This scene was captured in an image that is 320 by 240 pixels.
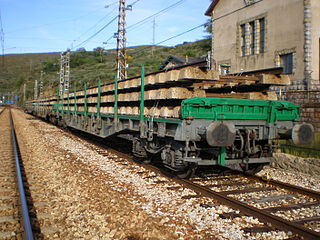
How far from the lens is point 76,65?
98.6 metres

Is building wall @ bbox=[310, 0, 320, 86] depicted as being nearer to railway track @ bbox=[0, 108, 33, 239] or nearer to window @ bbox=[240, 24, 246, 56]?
window @ bbox=[240, 24, 246, 56]

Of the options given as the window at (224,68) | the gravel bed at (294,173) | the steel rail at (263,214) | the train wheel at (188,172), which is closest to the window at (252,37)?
the window at (224,68)

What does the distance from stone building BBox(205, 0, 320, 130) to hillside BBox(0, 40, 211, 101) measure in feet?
103

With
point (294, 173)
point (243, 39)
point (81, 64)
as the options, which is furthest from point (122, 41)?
point (81, 64)

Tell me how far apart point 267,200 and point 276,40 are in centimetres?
1639

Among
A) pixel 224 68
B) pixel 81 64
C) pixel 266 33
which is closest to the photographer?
pixel 224 68

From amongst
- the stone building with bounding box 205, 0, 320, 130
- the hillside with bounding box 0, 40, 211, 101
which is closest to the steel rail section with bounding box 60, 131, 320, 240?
the stone building with bounding box 205, 0, 320, 130

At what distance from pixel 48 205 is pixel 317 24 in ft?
56.8

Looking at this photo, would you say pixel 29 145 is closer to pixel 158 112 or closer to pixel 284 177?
pixel 158 112

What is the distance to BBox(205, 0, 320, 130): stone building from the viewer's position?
17250 millimetres

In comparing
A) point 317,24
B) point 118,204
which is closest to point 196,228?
point 118,204

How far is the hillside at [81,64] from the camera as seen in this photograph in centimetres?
6462

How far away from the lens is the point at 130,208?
4965mm

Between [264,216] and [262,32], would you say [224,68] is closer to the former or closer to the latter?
[262,32]
